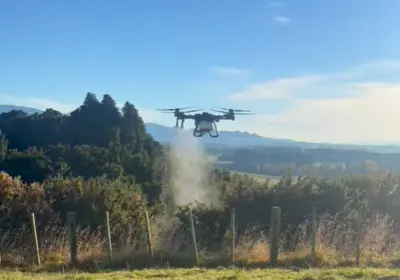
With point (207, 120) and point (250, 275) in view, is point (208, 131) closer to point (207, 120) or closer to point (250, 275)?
point (207, 120)

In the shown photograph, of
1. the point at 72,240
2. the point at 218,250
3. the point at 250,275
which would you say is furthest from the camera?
the point at 218,250

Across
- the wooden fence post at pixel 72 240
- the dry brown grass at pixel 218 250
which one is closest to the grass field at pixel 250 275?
the dry brown grass at pixel 218 250

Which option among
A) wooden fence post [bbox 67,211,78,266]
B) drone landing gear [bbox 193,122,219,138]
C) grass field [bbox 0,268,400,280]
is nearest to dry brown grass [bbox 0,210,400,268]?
wooden fence post [bbox 67,211,78,266]

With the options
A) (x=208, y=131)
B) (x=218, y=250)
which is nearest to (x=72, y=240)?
(x=218, y=250)

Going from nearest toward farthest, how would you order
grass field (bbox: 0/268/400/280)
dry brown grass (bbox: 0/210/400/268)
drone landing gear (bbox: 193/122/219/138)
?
grass field (bbox: 0/268/400/280) < dry brown grass (bbox: 0/210/400/268) < drone landing gear (bbox: 193/122/219/138)

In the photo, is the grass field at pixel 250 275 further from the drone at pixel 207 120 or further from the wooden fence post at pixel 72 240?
the drone at pixel 207 120

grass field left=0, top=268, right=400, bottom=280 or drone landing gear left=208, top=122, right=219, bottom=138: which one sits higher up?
drone landing gear left=208, top=122, right=219, bottom=138

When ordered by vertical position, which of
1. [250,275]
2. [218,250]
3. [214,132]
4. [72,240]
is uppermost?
[214,132]

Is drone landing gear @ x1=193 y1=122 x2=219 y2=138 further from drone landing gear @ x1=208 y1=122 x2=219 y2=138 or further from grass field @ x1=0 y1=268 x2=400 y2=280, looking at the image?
grass field @ x1=0 y1=268 x2=400 y2=280
